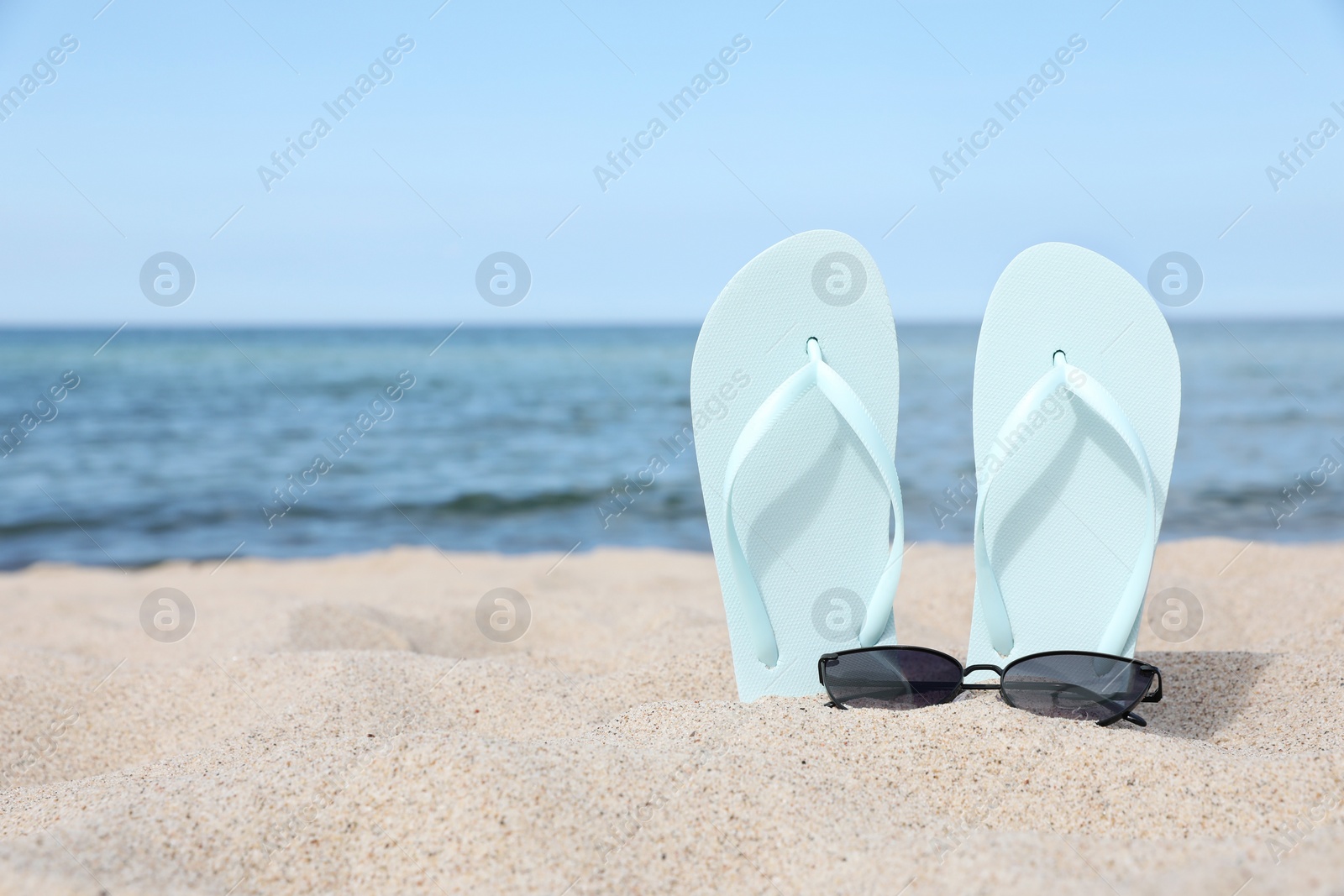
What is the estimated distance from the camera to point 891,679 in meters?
2.22

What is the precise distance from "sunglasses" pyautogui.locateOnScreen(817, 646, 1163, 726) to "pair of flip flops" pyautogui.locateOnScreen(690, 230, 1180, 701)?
14cm

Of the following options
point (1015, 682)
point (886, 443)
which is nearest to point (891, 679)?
point (1015, 682)

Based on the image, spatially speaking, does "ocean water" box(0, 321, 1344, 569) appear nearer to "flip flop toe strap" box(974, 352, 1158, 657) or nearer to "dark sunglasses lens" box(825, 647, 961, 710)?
"flip flop toe strap" box(974, 352, 1158, 657)

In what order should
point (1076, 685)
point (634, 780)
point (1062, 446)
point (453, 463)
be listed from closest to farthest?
point (634, 780)
point (1076, 685)
point (1062, 446)
point (453, 463)

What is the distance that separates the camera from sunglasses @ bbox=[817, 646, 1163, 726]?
2.10 metres

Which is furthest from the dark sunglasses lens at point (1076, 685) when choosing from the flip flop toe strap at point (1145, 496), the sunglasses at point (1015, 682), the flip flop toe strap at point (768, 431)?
the flip flop toe strap at point (768, 431)

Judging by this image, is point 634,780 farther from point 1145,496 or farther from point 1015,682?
point 1145,496

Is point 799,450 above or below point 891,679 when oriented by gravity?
above

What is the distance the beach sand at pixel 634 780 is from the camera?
4.70 ft

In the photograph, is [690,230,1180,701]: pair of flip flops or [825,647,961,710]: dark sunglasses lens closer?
[825,647,961,710]: dark sunglasses lens

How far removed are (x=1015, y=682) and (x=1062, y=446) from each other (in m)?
0.65

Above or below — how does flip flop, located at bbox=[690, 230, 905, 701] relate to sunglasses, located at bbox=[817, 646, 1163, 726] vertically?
above

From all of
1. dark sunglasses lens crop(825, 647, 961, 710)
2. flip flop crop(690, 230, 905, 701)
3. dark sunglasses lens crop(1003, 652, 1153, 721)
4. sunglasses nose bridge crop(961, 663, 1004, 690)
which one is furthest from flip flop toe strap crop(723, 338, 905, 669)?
dark sunglasses lens crop(1003, 652, 1153, 721)

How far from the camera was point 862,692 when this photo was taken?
2213 mm
